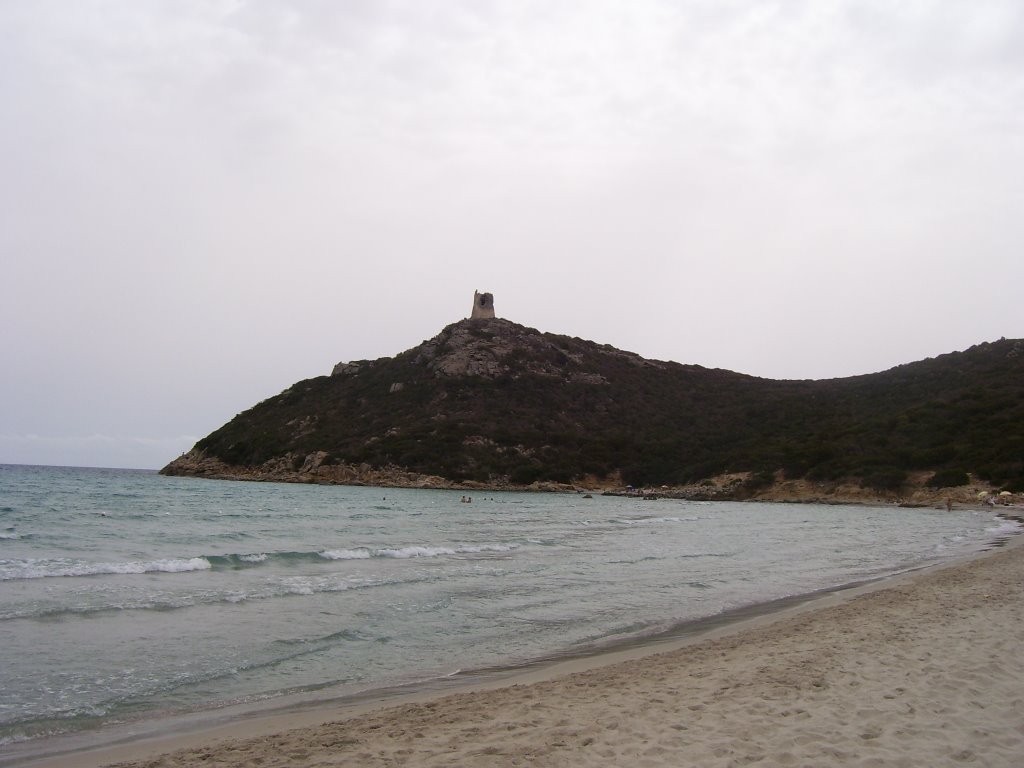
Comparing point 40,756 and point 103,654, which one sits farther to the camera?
point 103,654

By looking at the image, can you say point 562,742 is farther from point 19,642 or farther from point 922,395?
point 922,395

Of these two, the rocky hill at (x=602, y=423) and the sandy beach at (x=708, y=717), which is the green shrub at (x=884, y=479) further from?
the sandy beach at (x=708, y=717)

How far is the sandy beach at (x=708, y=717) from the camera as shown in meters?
5.76

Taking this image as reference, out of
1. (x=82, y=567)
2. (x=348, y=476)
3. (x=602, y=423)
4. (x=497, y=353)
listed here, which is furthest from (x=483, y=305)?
(x=82, y=567)

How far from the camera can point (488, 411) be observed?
3686 inches

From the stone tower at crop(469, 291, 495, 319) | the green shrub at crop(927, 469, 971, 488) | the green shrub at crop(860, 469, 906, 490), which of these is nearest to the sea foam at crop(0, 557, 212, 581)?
the green shrub at crop(927, 469, 971, 488)

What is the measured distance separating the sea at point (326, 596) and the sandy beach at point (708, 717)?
136cm

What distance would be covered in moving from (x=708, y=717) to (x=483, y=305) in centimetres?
12209

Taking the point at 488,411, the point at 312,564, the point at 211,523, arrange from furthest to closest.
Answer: the point at 488,411 → the point at 211,523 → the point at 312,564

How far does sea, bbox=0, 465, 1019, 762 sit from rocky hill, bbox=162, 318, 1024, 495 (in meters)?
33.8

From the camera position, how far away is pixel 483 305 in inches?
5015

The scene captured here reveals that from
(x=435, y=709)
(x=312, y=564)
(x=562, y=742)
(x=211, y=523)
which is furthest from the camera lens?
(x=211, y=523)

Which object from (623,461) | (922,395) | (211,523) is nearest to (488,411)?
(623,461)

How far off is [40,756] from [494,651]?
582 cm
